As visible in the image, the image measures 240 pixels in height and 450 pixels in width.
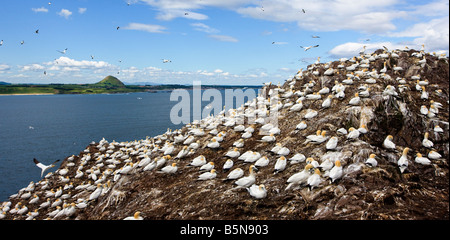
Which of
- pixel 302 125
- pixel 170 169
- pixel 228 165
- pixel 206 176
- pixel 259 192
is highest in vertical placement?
pixel 302 125

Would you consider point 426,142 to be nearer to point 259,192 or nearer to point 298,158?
point 298,158

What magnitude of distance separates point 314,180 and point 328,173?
37.4 inches

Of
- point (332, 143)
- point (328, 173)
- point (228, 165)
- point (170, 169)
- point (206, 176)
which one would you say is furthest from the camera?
point (170, 169)

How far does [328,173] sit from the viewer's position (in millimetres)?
11180

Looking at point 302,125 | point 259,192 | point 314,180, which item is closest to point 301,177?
point 314,180

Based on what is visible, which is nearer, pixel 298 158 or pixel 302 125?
pixel 298 158

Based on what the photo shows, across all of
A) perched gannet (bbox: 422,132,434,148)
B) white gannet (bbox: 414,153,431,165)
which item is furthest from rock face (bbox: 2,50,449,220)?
perched gannet (bbox: 422,132,434,148)

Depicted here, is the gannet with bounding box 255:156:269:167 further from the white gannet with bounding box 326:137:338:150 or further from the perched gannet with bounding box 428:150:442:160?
the perched gannet with bounding box 428:150:442:160

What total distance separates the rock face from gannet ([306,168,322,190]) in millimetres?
216

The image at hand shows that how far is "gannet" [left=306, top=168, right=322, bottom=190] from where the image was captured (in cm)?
1067

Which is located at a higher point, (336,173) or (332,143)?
(332,143)

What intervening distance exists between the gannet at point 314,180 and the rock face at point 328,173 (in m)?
0.22

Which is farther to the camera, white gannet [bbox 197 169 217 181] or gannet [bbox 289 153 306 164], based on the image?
white gannet [bbox 197 169 217 181]

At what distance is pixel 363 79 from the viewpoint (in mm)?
20297
